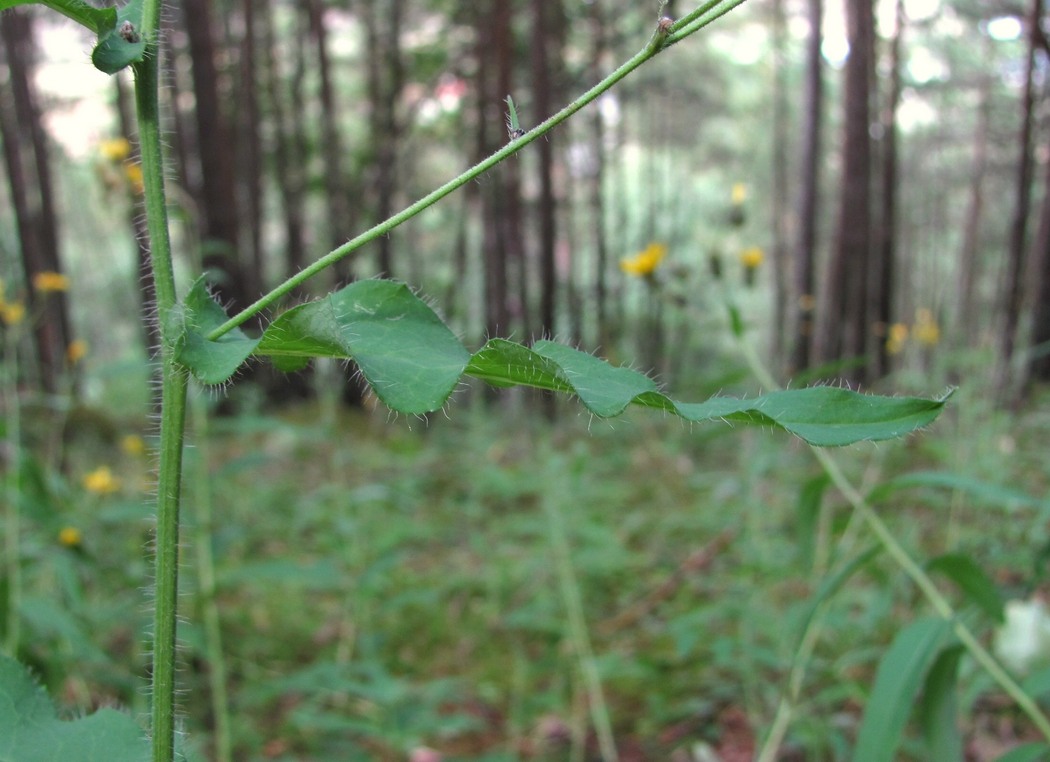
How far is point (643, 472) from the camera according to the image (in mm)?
5621

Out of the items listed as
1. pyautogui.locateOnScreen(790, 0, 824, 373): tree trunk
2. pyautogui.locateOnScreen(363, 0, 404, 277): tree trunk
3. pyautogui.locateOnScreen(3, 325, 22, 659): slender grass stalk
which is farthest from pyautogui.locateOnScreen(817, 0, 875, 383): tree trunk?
pyautogui.locateOnScreen(3, 325, 22, 659): slender grass stalk

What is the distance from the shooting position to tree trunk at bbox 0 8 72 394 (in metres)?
7.84

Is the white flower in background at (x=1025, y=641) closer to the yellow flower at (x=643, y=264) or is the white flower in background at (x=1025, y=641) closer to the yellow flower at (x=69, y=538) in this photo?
the yellow flower at (x=643, y=264)

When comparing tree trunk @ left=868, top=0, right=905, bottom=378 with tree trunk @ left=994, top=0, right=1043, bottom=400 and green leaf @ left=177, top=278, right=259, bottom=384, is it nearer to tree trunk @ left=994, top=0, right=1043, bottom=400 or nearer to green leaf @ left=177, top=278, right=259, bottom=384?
tree trunk @ left=994, top=0, right=1043, bottom=400

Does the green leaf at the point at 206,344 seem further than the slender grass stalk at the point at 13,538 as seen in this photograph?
No

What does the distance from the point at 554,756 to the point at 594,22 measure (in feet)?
32.2

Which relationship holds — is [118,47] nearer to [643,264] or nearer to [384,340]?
[384,340]

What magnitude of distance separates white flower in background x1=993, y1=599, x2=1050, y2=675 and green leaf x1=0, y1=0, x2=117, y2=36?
5.55ft

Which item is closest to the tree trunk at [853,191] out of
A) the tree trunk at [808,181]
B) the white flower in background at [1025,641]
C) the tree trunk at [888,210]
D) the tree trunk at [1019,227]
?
the tree trunk at [808,181]

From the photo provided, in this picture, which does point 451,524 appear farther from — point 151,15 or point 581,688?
point 151,15

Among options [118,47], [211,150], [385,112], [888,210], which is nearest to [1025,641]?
[118,47]

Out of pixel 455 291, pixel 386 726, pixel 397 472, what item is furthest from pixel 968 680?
pixel 455 291

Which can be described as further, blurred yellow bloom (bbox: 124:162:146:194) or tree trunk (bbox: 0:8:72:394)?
tree trunk (bbox: 0:8:72:394)

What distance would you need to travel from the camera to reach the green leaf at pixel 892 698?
956 millimetres
